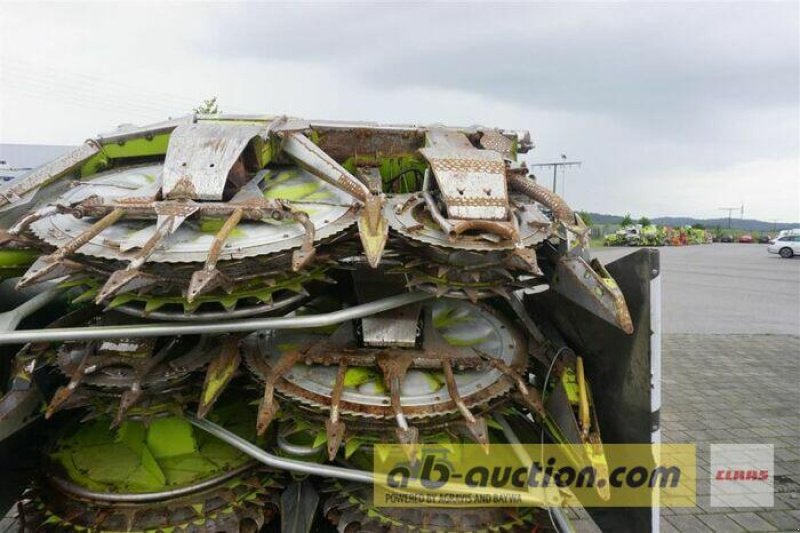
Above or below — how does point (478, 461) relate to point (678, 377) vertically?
above

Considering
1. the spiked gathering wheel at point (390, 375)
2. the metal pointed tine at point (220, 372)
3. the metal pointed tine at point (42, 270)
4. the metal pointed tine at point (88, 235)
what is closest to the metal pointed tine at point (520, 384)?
the spiked gathering wheel at point (390, 375)

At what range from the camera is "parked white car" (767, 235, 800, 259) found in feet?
91.4

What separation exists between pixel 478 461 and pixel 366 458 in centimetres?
66

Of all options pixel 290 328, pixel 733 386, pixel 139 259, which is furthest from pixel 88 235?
pixel 733 386

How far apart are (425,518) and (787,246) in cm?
3251

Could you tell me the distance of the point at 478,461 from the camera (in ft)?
10.2

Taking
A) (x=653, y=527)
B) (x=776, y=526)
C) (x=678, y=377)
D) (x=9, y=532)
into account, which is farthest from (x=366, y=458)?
(x=678, y=377)

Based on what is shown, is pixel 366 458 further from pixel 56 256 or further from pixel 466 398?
pixel 56 256

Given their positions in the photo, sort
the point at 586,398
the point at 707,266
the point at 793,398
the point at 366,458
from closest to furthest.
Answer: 1. the point at 586,398
2. the point at 366,458
3. the point at 793,398
4. the point at 707,266

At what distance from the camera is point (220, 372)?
2787 millimetres

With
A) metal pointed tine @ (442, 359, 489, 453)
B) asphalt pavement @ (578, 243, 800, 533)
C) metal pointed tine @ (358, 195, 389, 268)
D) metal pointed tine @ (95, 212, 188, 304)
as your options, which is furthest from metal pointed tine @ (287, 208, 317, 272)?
asphalt pavement @ (578, 243, 800, 533)

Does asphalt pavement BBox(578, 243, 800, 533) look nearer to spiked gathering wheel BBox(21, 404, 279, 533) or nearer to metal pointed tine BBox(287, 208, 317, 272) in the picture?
spiked gathering wheel BBox(21, 404, 279, 533)

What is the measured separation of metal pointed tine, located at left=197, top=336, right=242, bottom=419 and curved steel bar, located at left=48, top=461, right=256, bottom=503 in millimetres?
466

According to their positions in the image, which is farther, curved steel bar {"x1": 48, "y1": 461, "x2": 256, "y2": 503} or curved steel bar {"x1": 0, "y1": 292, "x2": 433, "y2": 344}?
curved steel bar {"x1": 48, "y1": 461, "x2": 256, "y2": 503}
